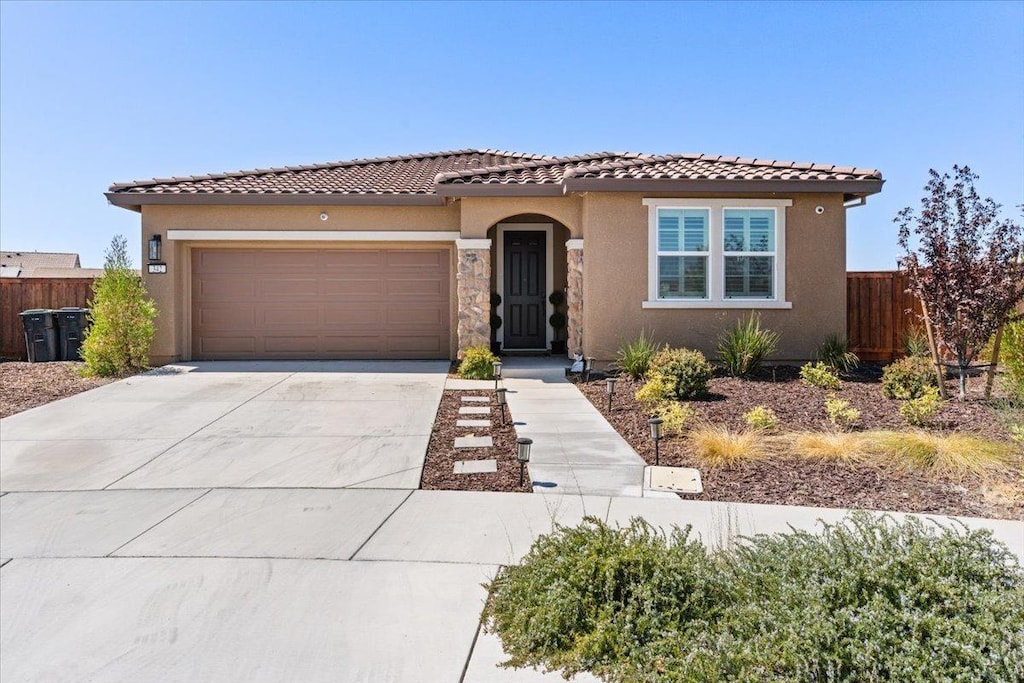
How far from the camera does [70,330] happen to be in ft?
48.7

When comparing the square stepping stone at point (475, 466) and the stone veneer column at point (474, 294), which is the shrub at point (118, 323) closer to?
the stone veneer column at point (474, 294)

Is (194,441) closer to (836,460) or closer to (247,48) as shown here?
(836,460)

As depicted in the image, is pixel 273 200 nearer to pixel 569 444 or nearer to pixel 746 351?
pixel 569 444

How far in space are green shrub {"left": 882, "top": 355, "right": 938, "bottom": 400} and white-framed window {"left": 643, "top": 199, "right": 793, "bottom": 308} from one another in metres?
2.94

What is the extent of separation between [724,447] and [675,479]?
0.83 m

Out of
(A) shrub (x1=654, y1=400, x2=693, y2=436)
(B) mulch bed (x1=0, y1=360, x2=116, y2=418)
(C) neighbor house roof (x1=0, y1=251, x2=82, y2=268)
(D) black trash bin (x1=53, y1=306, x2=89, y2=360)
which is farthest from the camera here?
(C) neighbor house roof (x1=0, y1=251, x2=82, y2=268)

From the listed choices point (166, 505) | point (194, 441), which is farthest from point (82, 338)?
point (166, 505)

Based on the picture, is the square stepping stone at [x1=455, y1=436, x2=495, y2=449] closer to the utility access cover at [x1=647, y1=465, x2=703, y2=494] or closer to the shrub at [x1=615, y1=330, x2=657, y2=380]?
the utility access cover at [x1=647, y1=465, x2=703, y2=494]

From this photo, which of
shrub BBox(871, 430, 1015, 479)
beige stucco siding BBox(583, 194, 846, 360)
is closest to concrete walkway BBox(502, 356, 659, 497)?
beige stucco siding BBox(583, 194, 846, 360)

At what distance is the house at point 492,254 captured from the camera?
1223 cm

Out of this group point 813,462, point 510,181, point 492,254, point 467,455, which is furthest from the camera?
point 492,254

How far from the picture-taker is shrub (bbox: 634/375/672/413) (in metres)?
9.26

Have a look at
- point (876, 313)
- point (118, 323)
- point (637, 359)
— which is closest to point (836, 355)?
point (876, 313)

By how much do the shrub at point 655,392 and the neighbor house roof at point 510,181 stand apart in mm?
3943
